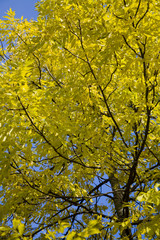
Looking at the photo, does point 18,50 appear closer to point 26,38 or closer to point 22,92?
point 26,38

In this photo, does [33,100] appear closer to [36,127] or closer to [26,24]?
[36,127]

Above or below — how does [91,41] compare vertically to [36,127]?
above

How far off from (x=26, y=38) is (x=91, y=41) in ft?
6.79

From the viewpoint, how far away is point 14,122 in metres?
2.38

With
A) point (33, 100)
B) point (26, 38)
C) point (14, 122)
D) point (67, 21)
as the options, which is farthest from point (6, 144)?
point (26, 38)

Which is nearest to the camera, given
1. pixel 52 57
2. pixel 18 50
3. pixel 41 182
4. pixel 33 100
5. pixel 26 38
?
pixel 33 100

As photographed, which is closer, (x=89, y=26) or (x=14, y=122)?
(x=14, y=122)

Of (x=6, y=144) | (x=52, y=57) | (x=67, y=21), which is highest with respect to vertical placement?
(x=52, y=57)

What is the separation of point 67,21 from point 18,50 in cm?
239

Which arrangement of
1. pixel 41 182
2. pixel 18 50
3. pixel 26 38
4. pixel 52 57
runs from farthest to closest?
pixel 18 50 → pixel 26 38 → pixel 52 57 → pixel 41 182

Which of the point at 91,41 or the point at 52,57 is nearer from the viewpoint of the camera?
the point at 91,41

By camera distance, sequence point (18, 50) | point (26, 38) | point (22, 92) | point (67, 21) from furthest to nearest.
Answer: point (18, 50) → point (26, 38) → point (67, 21) → point (22, 92)

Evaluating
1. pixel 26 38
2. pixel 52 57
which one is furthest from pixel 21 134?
pixel 26 38

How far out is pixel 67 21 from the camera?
2748 millimetres
